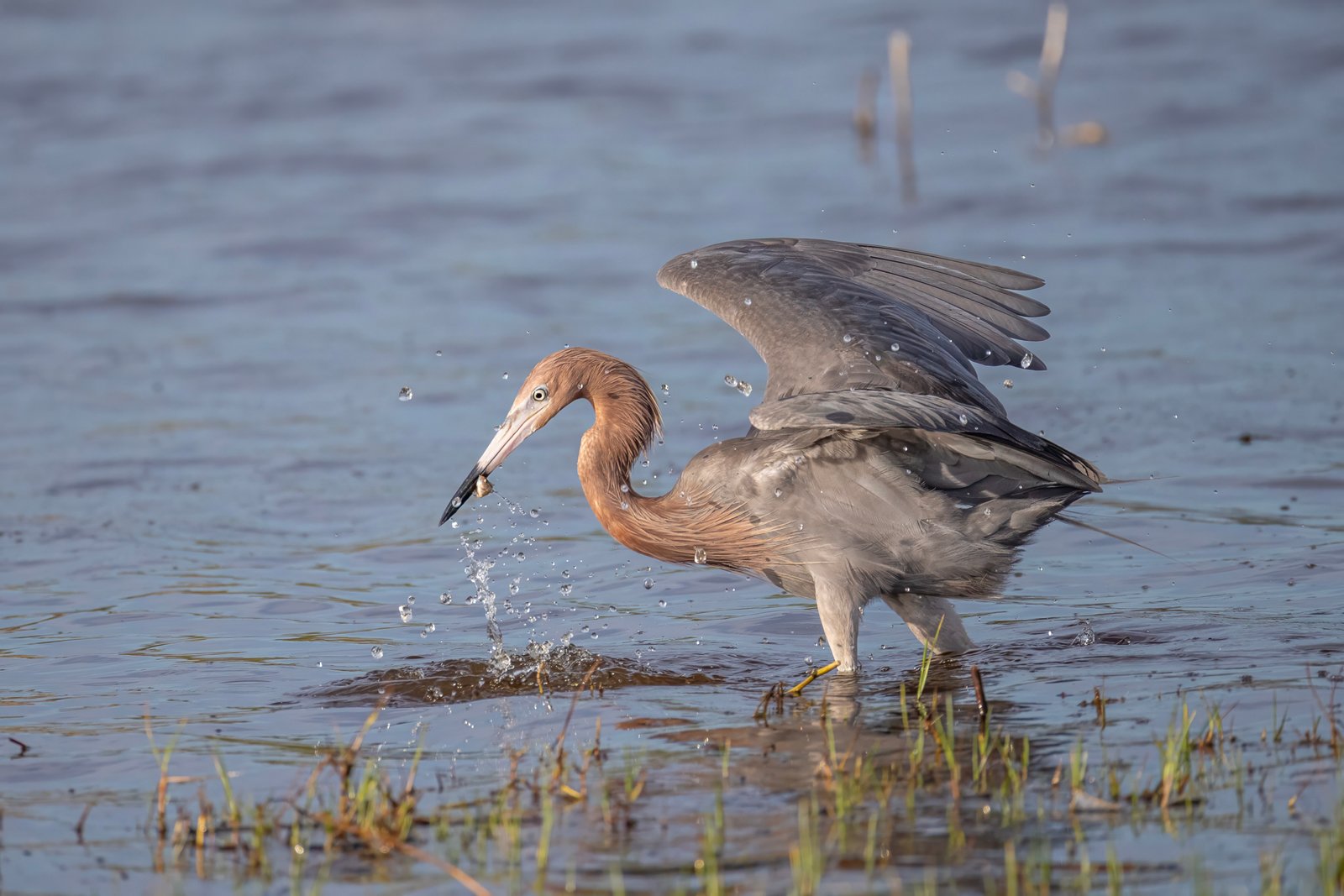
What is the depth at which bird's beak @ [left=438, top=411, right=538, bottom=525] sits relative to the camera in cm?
627

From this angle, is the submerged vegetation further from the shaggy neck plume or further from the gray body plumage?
the shaggy neck plume

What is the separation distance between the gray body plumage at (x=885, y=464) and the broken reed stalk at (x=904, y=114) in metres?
7.71

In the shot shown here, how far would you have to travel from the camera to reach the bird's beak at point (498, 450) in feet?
20.6

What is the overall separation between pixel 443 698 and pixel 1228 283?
26.5ft

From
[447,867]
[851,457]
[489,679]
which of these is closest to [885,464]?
[851,457]

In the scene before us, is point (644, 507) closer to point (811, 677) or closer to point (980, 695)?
point (811, 677)

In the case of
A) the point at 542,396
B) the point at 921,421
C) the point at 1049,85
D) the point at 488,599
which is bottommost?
the point at 488,599

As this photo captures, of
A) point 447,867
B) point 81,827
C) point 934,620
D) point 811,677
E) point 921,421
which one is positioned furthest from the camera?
point 934,620

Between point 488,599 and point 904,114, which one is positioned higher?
point 904,114

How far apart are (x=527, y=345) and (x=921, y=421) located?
6.45m

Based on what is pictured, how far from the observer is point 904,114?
14.7 m

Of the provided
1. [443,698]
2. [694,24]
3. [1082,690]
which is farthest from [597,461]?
[694,24]

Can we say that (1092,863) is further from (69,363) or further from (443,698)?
(69,363)

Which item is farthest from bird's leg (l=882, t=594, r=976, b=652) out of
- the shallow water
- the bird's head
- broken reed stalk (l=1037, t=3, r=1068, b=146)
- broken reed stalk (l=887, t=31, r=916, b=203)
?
broken reed stalk (l=1037, t=3, r=1068, b=146)
